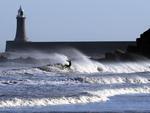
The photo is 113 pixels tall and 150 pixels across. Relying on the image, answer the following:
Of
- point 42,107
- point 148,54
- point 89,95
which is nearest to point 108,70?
point 148,54

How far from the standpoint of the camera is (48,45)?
4943 inches

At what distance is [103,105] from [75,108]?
1424 mm

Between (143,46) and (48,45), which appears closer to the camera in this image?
(143,46)

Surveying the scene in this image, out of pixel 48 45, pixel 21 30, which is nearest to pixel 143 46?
pixel 21 30

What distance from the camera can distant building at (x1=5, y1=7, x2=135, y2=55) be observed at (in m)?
116

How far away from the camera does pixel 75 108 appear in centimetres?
2289

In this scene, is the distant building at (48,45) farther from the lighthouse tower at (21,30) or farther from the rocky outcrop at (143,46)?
the rocky outcrop at (143,46)

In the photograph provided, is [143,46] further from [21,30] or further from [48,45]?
[48,45]

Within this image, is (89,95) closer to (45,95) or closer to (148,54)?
(45,95)

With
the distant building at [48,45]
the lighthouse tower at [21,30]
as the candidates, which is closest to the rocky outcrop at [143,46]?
the distant building at [48,45]

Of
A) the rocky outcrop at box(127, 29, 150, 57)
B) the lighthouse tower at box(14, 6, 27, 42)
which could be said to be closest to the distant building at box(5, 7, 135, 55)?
the lighthouse tower at box(14, 6, 27, 42)

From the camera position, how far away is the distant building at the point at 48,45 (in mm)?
115562

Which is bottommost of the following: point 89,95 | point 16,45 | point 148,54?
point 16,45

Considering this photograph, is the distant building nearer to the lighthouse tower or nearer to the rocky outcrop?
the lighthouse tower
